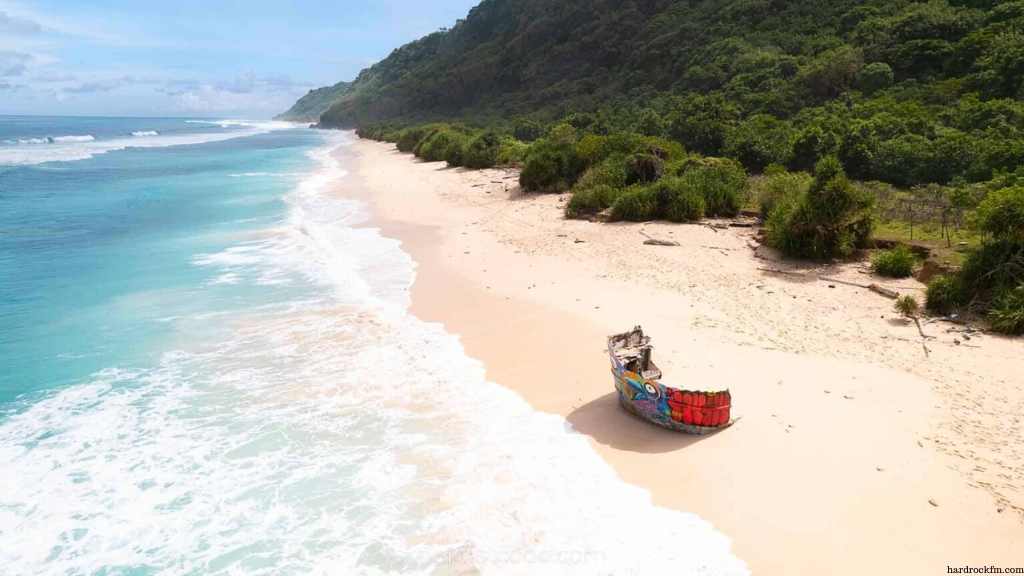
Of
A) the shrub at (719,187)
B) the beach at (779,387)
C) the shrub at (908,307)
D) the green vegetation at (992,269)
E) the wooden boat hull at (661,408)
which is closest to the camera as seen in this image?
the beach at (779,387)

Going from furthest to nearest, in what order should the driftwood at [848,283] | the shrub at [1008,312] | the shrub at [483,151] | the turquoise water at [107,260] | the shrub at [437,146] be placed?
1. the shrub at [437,146]
2. the shrub at [483,151]
3. the driftwood at [848,283]
4. the turquoise water at [107,260]
5. the shrub at [1008,312]

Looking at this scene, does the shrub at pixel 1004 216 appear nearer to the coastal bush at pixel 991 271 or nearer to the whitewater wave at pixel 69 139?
the coastal bush at pixel 991 271

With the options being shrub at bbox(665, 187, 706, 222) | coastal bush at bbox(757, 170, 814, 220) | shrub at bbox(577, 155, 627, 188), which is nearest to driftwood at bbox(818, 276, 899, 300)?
coastal bush at bbox(757, 170, 814, 220)

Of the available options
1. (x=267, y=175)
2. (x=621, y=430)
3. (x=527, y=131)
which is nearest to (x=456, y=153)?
(x=527, y=131)

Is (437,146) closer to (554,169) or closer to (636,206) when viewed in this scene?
(554,169)

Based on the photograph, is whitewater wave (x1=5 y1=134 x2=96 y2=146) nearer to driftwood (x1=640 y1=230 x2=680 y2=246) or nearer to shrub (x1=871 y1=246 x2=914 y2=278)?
driftwood (x1=640 y1=230 x2=680 y2=246)

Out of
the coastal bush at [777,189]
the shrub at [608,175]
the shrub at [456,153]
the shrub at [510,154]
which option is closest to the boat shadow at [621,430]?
the coastal bush at [777,189]

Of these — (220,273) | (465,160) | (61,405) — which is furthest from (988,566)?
(465,160)
